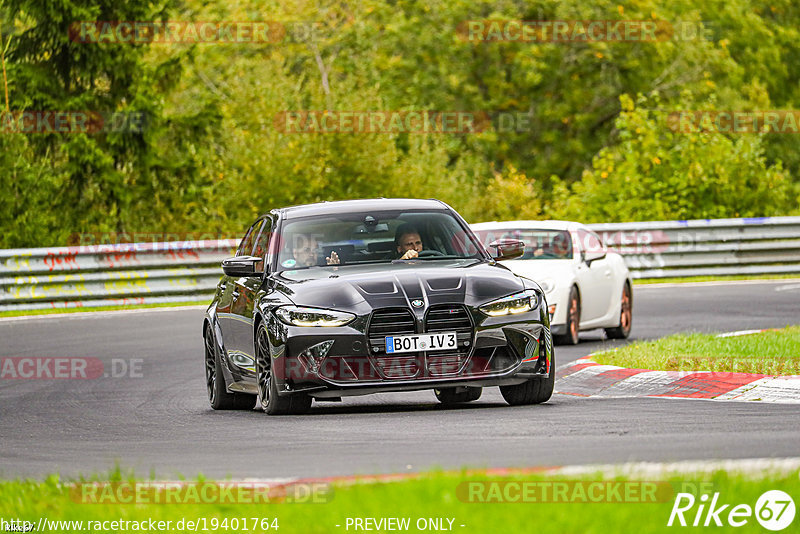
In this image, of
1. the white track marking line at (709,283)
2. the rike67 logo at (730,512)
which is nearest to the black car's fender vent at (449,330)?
the rike67 logo at (730,512)

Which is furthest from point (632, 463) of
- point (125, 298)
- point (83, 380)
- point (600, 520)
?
point (125, 298)

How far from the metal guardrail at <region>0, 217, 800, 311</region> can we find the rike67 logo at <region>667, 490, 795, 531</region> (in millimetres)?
20047

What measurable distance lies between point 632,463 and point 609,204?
1089 inches

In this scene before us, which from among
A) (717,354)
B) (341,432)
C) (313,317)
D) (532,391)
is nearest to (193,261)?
(717,354)

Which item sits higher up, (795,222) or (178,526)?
(178,526)

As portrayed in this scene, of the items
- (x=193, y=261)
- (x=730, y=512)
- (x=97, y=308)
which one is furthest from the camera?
(x=193, y=261)

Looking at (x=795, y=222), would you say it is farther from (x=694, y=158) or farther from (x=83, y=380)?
(x=83, y=380)

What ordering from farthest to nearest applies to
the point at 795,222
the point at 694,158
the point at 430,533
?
1. the point at 694,158
2. the point at 795,222
3. the point at 430,533

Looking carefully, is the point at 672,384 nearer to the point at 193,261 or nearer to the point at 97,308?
the point at 97,308

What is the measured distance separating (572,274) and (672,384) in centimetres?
566

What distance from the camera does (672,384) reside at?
12.7m

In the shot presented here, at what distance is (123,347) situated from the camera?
1923 centimetres

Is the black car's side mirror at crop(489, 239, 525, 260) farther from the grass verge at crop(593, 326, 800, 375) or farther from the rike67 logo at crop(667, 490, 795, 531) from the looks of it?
the rike67 logo at crop(667, 490, 795, 531)

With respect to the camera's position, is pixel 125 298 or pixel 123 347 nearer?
pixel 123 347
